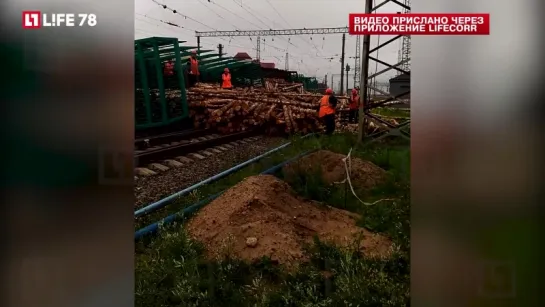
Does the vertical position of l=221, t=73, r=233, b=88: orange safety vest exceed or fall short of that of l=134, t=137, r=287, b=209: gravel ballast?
it exceeds it

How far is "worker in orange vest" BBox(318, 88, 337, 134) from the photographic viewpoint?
9.03 feet

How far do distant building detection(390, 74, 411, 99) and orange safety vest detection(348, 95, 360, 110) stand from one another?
0.70 feet

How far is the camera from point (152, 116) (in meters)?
3.46

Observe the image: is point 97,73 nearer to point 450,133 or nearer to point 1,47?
point 1,47

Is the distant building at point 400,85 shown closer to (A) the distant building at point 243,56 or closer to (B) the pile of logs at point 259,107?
(B) the pile of logs at point 259,107

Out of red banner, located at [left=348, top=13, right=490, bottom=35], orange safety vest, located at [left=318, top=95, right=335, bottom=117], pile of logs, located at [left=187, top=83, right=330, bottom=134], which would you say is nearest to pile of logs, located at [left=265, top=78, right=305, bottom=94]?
pile of logs, located at [left=187, top=83, right=330, bottom=134]

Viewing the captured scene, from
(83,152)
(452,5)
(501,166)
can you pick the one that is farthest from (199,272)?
(452,5)

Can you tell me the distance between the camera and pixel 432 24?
7.38ft

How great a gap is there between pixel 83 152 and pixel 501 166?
2286 millimetres

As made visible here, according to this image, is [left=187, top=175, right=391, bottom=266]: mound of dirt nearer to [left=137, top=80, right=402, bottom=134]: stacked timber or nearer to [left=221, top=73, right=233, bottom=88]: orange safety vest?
[left=137, top=80, right=402, bottom=134]: stacked timber

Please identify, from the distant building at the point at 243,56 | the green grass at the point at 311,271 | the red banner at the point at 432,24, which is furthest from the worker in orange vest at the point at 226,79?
the red banner at the point at 432,24

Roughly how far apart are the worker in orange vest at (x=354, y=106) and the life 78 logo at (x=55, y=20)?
5.10 ft

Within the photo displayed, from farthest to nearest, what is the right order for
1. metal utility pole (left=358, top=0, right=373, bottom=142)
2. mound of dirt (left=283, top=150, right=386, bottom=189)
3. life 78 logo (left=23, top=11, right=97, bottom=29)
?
1. mound of dirt (left=283, top=150, right=386, bottom=189)
2. metal utility pole (left=358, top=0, right=373, bottom=142)
3. life 78 logo (left=23, top=11, right=97, bottom=29)

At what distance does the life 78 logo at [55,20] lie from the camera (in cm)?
239
